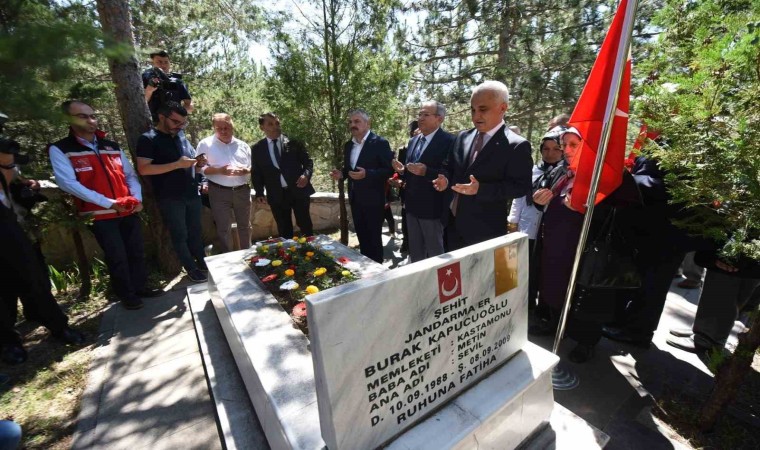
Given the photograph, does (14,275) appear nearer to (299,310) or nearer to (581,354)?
(299,310)

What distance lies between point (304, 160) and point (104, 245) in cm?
240

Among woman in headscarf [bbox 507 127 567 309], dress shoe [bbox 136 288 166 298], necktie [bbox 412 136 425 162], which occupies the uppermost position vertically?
necktie [bbox 412 136 425 162]

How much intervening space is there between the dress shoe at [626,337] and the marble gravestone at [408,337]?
158 cm

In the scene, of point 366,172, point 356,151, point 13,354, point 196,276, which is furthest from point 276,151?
point 13,354

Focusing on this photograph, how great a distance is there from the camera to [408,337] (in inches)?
56.0

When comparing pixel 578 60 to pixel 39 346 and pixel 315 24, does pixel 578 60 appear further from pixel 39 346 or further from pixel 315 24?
pixel 39 346

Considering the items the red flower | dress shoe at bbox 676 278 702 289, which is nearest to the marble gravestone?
the red flower

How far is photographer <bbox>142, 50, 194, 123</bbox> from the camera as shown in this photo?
4.34 meters

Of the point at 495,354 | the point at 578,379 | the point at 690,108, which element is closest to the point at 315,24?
the point at 690,108

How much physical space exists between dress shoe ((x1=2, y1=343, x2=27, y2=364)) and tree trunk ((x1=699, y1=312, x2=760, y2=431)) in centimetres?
468

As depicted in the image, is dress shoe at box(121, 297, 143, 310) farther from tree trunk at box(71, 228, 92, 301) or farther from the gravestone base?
the gravestone base

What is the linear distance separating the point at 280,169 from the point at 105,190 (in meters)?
1.87

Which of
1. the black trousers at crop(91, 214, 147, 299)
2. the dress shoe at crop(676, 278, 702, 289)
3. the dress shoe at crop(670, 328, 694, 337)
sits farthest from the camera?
the dress shoe at crop(676, 278, 702, 289)

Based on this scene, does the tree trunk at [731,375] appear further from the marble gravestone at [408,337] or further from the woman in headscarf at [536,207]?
the woman in headscarf at [536,207]
